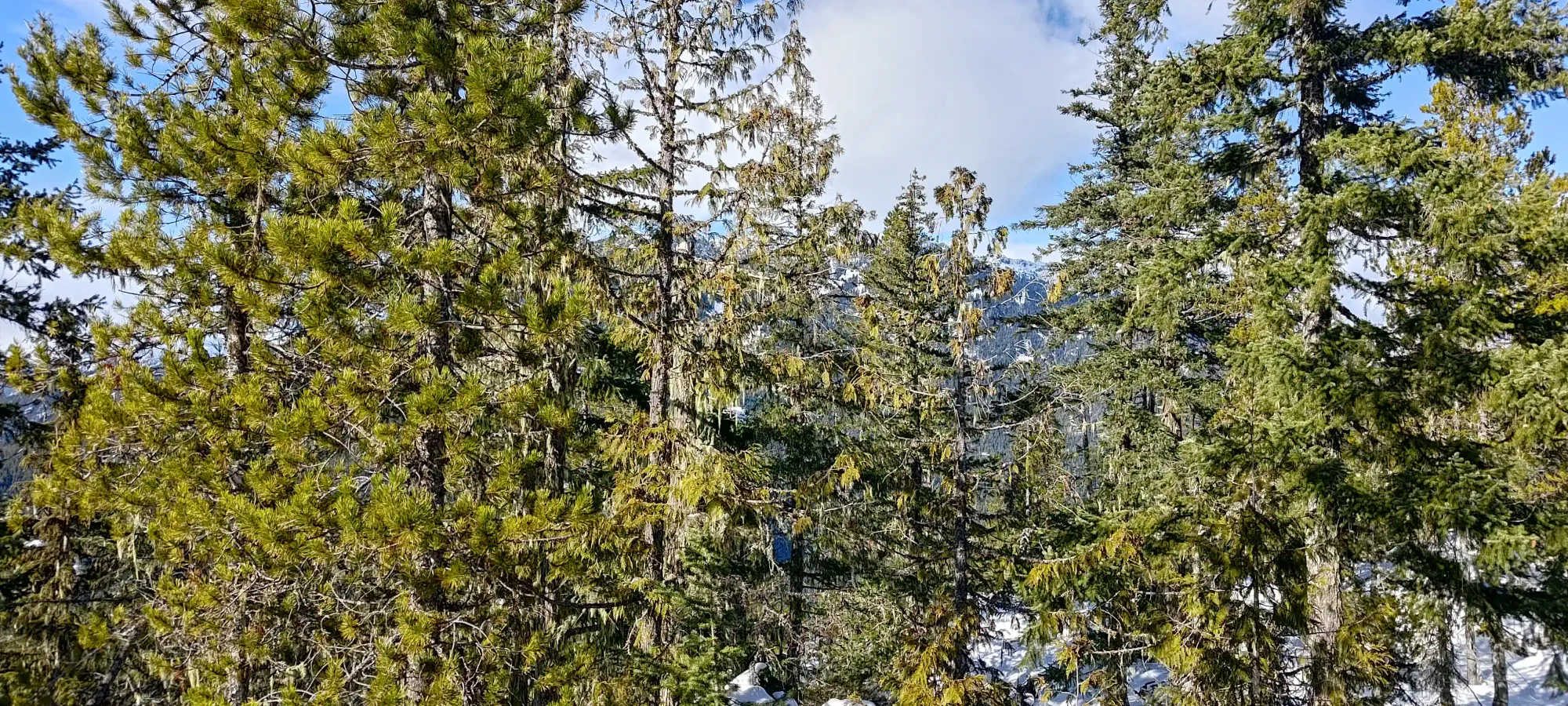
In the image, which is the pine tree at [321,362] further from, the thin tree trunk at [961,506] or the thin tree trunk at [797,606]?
the thin tree trunk at [797,606]

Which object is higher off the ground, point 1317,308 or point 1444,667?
point 1317,308

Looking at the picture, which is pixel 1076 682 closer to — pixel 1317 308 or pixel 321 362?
pixel 1317 308

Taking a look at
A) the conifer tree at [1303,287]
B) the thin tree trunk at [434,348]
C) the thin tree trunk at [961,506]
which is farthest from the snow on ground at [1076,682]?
the thin tree trunk at [434,348]

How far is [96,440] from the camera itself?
5.48m

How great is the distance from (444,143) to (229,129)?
178 centimetres

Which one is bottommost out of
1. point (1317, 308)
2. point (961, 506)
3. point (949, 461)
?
point (961, 506)

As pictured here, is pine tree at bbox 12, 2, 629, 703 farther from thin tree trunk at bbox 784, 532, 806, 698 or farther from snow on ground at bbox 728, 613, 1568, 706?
thin tree trunk at bbox 784, 532, 806, 698

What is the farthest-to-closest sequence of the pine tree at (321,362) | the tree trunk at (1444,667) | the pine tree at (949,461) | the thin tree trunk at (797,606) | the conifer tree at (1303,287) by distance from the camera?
1. the thin tree trunk at (797,606)
2. the tree trunk at (1444,667)
3. the pine tree at (949,461)
4. the conifer tree at (1303,287)
5. the pine tree at (321,362)

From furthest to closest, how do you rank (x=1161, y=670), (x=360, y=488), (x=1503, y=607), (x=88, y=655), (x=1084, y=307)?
1. (x=1161, y=670)
2. (x=1084, y=307)
3. (x=88, y=655)
4. (x=1503, y=607)
5. (x=360, y=488)

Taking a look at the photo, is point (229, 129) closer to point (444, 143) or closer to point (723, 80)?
point (444, 143)

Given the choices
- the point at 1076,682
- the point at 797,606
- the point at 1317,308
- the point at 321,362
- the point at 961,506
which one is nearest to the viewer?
the point at 321,362

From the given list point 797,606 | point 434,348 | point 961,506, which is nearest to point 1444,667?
point 961,506

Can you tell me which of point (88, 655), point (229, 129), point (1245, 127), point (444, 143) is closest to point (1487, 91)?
point (1245, 127)

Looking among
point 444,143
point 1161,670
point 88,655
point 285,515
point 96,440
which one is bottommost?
point 1161,670
